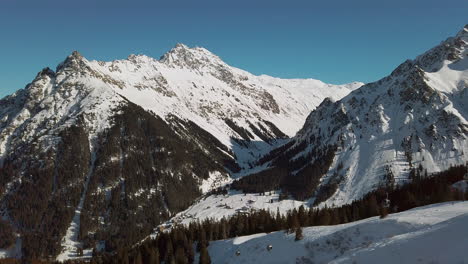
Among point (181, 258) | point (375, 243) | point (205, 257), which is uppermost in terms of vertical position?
point (375, 243)

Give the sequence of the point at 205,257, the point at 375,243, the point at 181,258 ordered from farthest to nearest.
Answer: the point at 181,258 < the point at 205,257 < the point at 375,243

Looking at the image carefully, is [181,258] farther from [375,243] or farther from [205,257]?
[375,243]

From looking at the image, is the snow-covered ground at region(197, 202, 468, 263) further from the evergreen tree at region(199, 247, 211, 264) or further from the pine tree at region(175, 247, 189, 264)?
the pine tree at region(175, 247, 189, 264)

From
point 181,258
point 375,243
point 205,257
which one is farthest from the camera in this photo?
point 181,258

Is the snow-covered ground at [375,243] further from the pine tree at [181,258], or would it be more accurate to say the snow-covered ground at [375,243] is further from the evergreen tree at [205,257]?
the pine tree at [181,258]

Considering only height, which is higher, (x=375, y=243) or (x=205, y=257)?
(x=375, y=243)

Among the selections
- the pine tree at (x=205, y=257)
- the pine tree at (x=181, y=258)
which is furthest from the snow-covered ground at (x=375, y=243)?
the pine tree at (x=181, y=258)

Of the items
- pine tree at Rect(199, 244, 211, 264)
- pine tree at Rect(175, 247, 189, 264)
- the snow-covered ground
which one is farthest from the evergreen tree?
pine tree at Rect(175, 247, 189, 264)

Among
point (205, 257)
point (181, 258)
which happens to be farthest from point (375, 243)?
point (181, 258)

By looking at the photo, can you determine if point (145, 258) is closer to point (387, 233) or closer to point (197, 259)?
point (197, 259)
